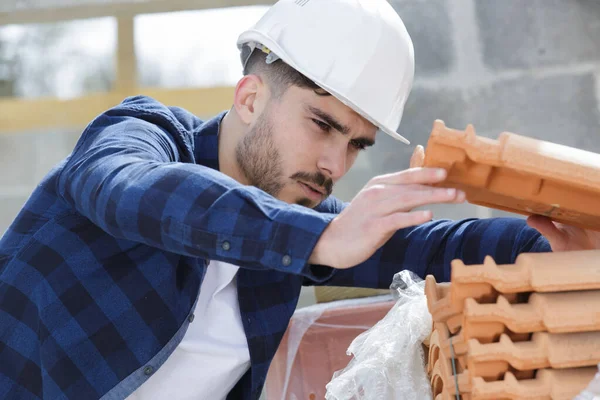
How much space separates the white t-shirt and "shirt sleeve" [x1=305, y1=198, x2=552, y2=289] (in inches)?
12.2

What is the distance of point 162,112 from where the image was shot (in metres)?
1.69

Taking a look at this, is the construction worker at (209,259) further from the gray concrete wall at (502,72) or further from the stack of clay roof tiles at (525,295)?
the gray concrete wall at (502,72)

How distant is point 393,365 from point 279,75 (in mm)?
777

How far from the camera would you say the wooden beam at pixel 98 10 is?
397cm

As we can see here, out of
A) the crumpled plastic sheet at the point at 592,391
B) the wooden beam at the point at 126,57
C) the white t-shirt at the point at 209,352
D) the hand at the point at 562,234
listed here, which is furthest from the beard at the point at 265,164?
the wooden beam at the point at 126,57

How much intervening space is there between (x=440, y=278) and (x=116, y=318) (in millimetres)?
775

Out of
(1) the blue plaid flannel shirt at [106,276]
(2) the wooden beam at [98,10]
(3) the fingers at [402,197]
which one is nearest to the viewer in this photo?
(3) the fingers at [402,197]

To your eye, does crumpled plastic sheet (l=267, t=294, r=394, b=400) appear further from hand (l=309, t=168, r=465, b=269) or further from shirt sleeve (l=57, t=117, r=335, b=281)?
hand (l=309, t=168, r=465, b=269)

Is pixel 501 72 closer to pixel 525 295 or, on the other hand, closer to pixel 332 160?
pixel 332 160

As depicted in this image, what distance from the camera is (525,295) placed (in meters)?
1.05

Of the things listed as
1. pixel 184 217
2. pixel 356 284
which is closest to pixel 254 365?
pixel 356 284

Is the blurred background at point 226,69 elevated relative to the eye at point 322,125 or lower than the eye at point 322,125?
elevated

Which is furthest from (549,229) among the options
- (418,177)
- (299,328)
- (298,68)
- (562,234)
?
(299,328)

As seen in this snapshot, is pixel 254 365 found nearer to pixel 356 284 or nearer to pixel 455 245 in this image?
pixel 356 284
